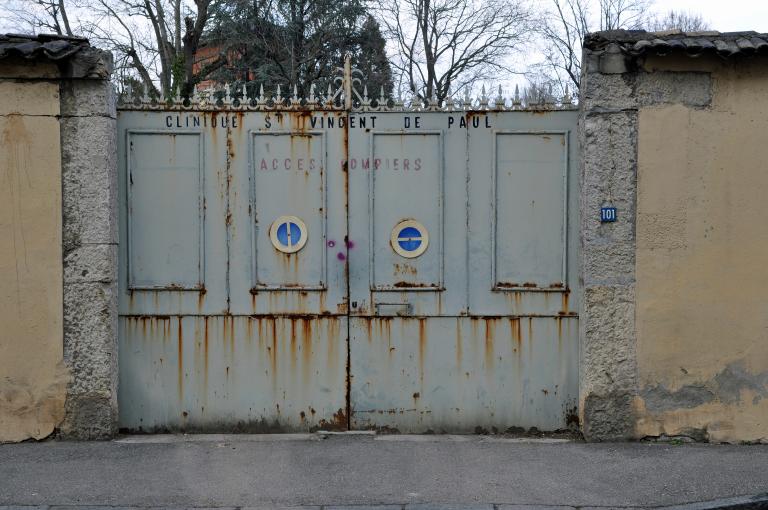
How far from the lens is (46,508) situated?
16.3 feet

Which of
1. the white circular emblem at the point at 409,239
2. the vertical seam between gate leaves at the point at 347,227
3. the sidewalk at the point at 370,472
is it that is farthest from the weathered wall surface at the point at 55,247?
the white circular emblem at the point at 409,239

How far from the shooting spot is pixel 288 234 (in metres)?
6.53

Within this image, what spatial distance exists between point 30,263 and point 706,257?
191 inches

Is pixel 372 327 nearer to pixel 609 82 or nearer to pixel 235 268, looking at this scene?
pixel 235 268

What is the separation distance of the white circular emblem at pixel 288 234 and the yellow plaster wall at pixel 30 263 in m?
1.53

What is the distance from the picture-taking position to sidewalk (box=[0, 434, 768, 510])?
512 cm

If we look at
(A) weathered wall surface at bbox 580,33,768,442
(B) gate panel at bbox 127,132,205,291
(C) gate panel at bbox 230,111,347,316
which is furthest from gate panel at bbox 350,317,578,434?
(B) gate panel at bbox 127,132,205,291

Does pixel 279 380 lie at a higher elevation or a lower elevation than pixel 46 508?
higher

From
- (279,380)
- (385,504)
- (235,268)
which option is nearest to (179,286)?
(235,268)

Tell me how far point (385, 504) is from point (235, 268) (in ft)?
7.55

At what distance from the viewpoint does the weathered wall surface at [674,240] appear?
20.5ft

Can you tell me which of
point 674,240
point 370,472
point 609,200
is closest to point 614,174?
point 609,200

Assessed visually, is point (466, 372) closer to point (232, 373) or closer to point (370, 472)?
point (370, 472)

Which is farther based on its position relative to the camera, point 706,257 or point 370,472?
point 706,257
